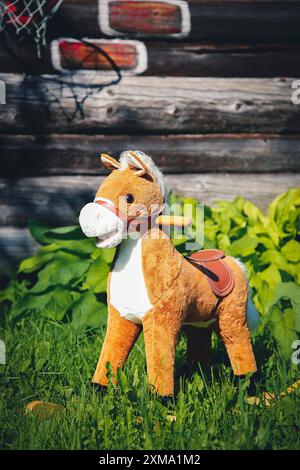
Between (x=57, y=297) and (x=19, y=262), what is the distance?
70 centimetres

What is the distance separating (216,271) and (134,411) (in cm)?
61

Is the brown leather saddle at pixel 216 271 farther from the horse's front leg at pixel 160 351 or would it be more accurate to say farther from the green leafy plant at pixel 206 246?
the green leafy plant at pixel 206 246

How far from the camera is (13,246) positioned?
4.01 meters

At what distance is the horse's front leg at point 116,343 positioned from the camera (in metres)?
2.29

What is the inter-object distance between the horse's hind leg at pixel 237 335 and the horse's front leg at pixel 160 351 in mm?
307

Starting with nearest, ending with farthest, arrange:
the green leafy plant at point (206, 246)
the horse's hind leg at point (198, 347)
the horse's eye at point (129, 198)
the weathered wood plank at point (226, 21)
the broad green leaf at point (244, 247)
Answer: the horse's eye at point (129, 198)
the horse's hind leg at point (198, 347)
the green leafy plant at point (206, 246)
the broad green leaf at point (244, 247)
the weathered wood plank at point (226, 21)

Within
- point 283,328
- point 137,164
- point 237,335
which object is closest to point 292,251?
point 283,328

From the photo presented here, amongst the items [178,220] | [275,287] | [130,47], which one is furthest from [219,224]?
[178,220]

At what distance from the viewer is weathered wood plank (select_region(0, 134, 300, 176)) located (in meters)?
3.95

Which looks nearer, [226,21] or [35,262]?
[35,262]

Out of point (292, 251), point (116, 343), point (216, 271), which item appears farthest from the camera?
point (292, 251)

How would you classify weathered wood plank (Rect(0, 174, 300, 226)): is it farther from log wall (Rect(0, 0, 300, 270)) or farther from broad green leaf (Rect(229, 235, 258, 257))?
broad green leaf (Rect(229, 235, 258, 257))

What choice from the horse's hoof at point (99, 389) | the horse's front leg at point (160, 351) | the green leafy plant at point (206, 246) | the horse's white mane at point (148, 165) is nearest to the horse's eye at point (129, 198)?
the horse's white mane at point (148, 165)

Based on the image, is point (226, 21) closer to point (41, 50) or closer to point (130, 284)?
point (41, 50)
